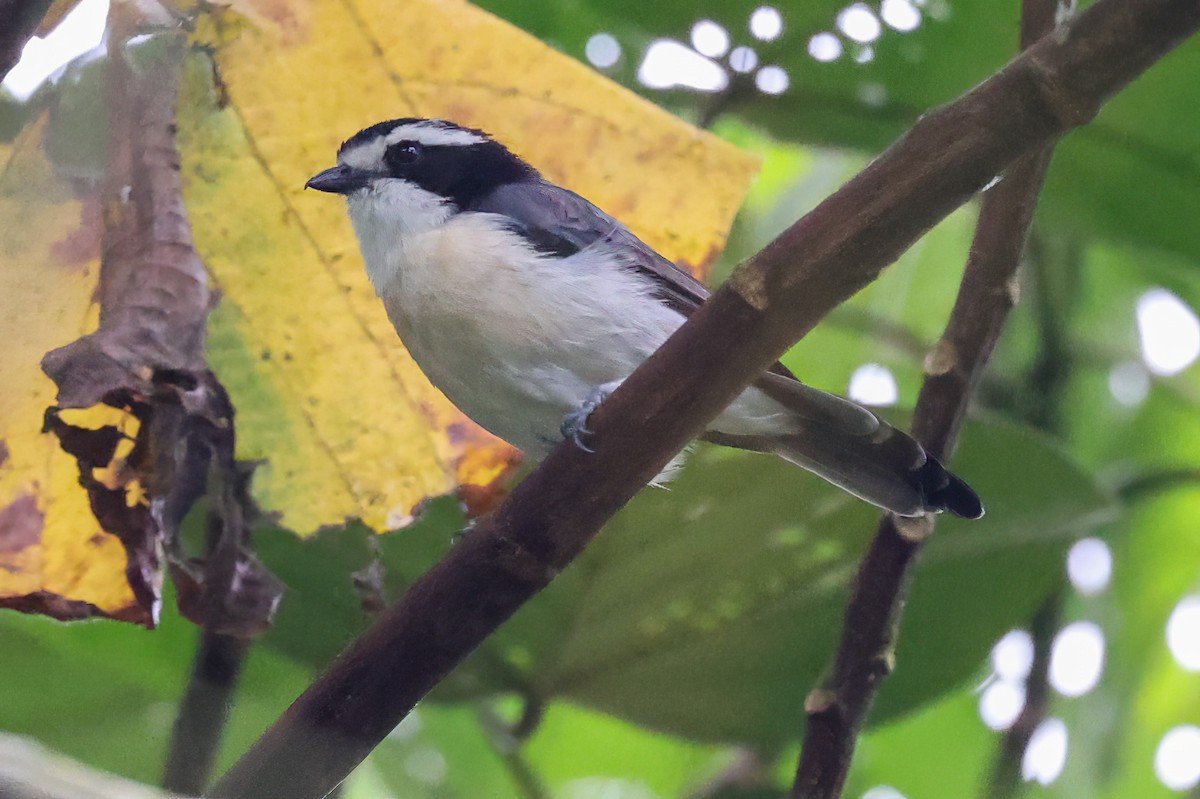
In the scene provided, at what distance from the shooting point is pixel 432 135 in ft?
3.03

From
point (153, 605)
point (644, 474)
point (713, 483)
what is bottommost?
point (153, 605)

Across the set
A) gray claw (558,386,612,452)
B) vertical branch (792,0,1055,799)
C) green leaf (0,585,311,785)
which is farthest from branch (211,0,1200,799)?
vertical branch (792,0,1055,799)

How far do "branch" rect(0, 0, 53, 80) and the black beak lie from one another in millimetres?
224

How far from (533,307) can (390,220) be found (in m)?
0.14

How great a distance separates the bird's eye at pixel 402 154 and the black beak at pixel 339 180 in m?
0.04

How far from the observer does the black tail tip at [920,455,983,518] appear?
84 cm

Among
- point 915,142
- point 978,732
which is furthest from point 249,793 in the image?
point 978,732

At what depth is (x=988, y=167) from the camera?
0.53m

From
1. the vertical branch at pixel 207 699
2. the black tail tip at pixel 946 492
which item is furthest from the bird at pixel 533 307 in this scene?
the vertical branch at pixel 207 699

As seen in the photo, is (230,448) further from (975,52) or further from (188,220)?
(975,52)

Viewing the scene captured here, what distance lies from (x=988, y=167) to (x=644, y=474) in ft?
0.67

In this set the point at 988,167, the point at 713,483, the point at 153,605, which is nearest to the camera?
the point at 988,167

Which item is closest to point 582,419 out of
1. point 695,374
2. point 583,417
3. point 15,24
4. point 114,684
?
point 583,417

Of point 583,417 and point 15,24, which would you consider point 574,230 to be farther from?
point 15,24
